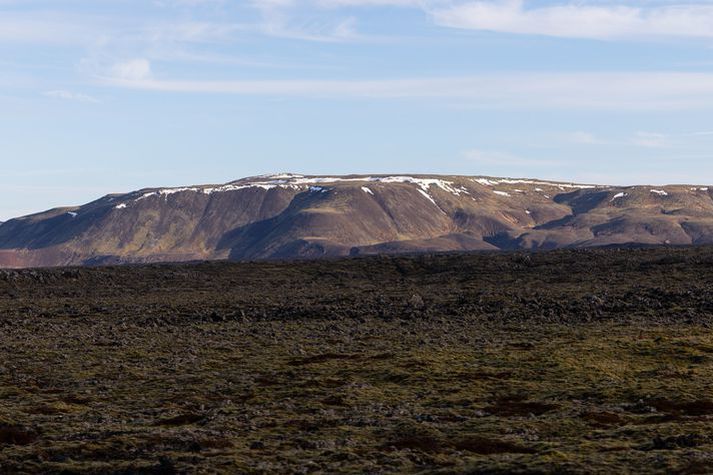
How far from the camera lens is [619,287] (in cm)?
8044

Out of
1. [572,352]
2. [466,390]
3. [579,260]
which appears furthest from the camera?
[579,260]

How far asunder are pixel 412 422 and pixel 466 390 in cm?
692

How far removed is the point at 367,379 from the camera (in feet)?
134

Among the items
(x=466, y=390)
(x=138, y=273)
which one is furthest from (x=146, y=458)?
(x=138, y=273)

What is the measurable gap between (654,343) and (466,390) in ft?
52.1

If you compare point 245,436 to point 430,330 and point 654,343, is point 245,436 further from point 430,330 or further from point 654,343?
point 430,330

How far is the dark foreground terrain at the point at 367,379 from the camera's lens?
86.1 ft

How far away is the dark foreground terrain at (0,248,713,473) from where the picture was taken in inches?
1033

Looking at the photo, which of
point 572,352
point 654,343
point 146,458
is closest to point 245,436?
point 146,458

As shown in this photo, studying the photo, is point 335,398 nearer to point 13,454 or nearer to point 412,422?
point 412,422

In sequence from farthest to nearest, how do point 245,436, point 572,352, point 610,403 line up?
1. point 572,352
2. point 610,403
3. point 245,436

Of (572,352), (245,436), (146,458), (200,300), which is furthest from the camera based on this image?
(200,300)

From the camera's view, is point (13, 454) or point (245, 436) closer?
point (13, 454)

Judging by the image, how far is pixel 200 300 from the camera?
7919cm
